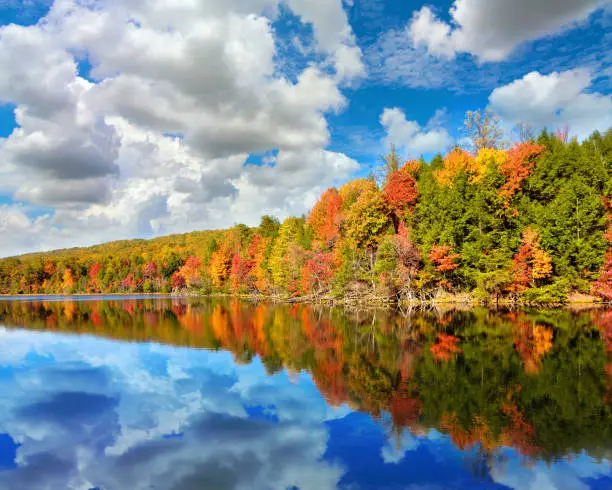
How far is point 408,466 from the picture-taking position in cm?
830

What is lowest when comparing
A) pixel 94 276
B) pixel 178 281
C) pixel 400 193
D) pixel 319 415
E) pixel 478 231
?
pixel 178 281

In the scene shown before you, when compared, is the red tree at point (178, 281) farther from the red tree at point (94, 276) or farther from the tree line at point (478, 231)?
the tree line at point (478, 231)

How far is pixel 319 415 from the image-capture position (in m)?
11.5

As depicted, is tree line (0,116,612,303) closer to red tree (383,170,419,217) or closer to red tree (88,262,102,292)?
red tree (383,170,419,217)

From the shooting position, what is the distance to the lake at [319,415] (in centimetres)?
818

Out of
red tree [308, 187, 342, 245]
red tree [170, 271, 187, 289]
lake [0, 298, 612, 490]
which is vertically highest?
red tree [308, 187, 342, 245]

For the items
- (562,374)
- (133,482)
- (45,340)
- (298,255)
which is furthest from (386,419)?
(298,255)

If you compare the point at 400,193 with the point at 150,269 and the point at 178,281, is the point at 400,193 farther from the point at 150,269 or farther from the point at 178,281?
the point at 150,269

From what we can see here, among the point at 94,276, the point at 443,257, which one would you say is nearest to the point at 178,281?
the point at 94,276

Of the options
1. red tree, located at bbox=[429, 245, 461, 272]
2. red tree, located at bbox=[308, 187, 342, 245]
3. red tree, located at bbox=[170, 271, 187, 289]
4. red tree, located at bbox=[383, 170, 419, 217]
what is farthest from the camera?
red tree, located at bbox=[170, 271, 187, 289]

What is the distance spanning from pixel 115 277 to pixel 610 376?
14508 centimetres

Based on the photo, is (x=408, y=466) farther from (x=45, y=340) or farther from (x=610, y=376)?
(x=45, y=340)

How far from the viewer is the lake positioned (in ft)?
26.8

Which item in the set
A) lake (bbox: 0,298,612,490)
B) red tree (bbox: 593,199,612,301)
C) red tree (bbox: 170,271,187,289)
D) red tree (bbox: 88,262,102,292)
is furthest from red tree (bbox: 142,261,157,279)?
red tree (bbox: 593,199,612,301)
